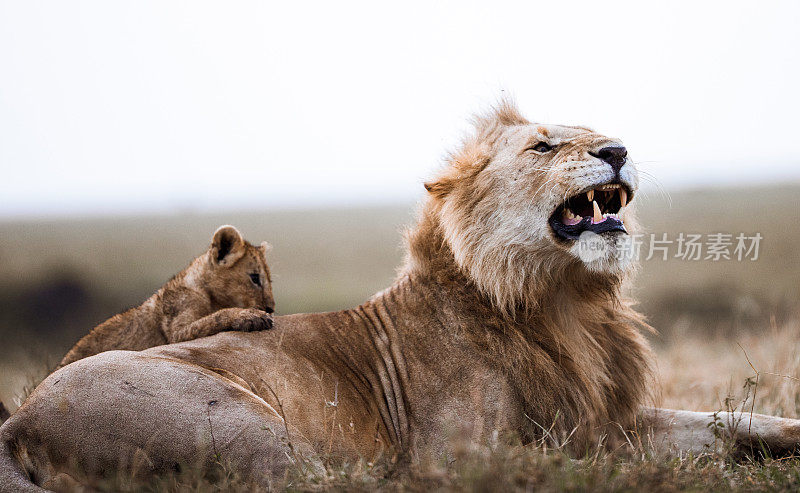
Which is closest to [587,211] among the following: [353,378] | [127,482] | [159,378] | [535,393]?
[535,393]

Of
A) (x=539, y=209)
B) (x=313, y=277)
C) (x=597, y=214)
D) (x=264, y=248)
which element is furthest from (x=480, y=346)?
(x=313, y=277)

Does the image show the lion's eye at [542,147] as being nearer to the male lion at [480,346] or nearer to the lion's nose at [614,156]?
the male lion at [480,346]

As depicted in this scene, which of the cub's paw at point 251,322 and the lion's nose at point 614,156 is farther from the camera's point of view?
the cub's paw at point 251,322

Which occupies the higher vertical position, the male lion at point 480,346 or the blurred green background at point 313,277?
the male lion at point 480,346

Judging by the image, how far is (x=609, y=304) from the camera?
15.7 ft

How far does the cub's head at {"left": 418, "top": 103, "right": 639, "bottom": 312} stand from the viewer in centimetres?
428

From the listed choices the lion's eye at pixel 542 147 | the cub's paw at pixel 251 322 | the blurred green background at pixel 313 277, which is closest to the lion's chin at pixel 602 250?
the blurred green background at pixel 313 277

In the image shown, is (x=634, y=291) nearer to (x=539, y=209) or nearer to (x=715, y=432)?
(x=715, y=432)

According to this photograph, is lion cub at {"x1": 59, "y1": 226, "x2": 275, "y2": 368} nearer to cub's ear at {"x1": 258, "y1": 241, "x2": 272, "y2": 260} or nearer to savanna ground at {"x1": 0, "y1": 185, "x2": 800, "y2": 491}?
cub's ear at {"x1": 258, "y1": 241, "x2": 272, "y2": 260}

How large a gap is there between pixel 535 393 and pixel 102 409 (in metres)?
2.08

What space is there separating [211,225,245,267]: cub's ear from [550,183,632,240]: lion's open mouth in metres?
2.52

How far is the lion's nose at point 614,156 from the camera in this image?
425 centimetres

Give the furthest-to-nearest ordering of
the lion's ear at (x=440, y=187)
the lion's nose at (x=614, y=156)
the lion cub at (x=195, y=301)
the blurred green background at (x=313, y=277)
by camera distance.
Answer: the blurred green background at (x=313, y=277), the lion cub at (x=195, y=301), the lion's ear at (x=440, y=187), the lion's nose at (x=614, y=156)

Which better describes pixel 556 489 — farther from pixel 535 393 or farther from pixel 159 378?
pixel 159 378
